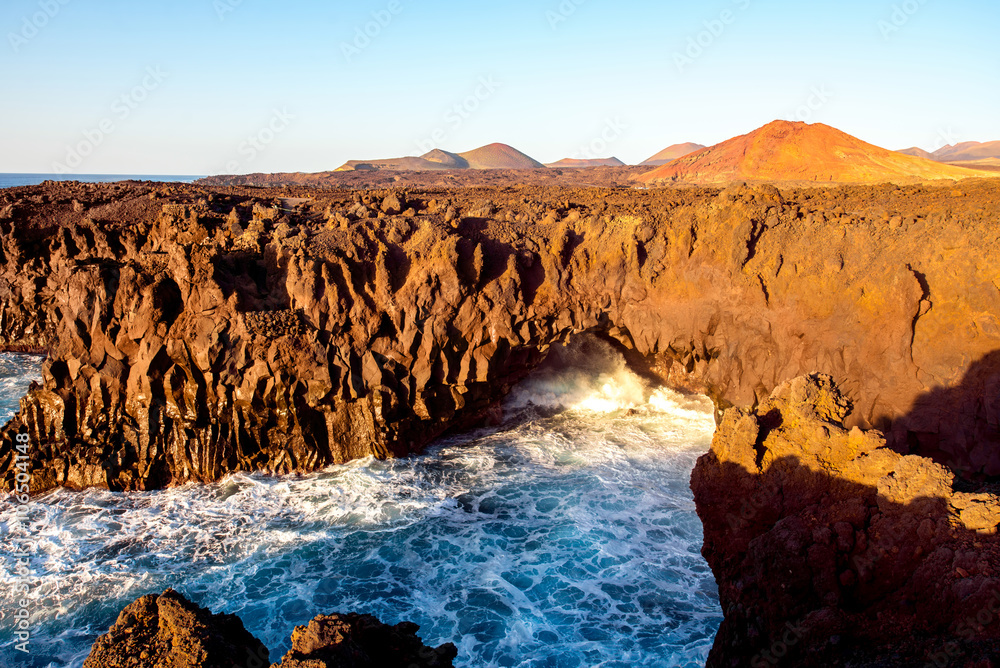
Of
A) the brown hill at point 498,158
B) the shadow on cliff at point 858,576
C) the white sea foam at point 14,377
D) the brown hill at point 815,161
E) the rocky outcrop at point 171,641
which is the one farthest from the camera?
the brown hill at point 498,158

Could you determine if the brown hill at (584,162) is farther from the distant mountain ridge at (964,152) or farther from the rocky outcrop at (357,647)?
the rocky outcrop at (357,647)

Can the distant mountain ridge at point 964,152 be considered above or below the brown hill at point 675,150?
below

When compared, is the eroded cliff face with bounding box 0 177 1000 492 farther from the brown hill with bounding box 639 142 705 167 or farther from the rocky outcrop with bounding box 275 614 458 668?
the brown hill with bounding box 639 142 705 167

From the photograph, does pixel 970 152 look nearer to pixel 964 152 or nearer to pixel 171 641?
pixel 964 152

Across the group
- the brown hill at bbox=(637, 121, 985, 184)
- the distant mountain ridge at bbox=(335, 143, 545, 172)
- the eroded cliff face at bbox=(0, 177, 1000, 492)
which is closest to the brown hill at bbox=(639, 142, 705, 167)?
the distant mountain ridge at bbox=(335, 143, 545, 172)

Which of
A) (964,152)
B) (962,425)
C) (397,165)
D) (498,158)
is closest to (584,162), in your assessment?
(498,158)

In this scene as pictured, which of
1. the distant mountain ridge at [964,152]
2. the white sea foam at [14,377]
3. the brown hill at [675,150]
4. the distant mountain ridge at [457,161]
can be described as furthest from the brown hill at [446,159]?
the white sea foam at [14,377]
